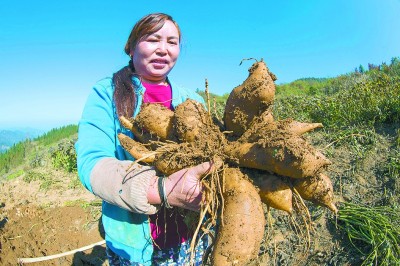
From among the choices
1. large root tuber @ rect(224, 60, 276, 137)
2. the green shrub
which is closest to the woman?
large root tuber @ rect(224, 60, 276, 137)

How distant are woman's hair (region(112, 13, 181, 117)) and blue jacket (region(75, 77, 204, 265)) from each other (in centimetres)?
4

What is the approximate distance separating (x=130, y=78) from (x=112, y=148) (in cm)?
40

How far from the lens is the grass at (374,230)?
274 cm

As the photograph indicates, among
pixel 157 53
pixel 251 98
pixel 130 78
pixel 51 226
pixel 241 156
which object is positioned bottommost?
pixel 51 226

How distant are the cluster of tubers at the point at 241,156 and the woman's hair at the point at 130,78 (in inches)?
3.7

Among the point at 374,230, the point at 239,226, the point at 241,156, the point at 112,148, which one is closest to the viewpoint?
the point at 239,226

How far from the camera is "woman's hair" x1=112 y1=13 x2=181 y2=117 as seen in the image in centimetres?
162

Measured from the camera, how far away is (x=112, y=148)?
1.58m

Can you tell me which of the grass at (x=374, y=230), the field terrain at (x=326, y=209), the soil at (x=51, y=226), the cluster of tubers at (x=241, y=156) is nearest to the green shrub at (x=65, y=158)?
the field terrain at (x=326, y=209)

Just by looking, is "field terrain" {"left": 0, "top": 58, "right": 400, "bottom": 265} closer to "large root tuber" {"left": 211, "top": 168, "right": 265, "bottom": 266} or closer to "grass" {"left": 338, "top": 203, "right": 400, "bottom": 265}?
"grass" {"left": 338, "top": 203, "right": 400, "bottom": 265}

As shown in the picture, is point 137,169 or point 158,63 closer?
point 137,169

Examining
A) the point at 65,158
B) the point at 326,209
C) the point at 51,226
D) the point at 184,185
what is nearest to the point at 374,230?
the point at 326,209

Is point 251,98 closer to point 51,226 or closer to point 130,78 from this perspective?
point 130,78

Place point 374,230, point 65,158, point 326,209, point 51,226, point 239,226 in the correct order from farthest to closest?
1. point 65,158
2. point 51,226
3. point 326,209
4. point 374,230
5. point 239,226
